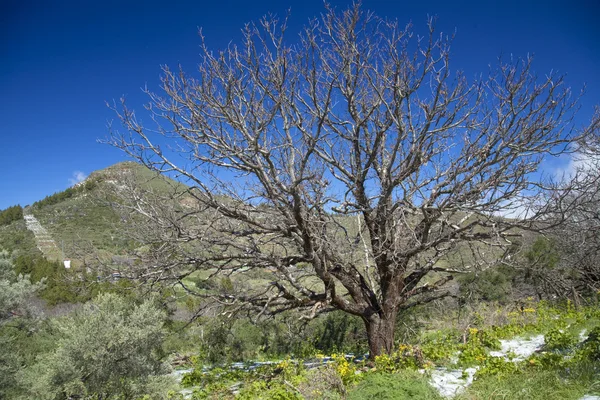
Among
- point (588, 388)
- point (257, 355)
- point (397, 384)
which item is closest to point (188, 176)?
point (397, 384)

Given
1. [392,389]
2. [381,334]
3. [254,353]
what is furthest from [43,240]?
[392,389]

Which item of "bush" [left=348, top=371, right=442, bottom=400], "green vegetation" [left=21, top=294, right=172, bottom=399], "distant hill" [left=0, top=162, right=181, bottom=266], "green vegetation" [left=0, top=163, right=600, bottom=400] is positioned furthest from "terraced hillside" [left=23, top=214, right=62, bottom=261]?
"bush" [left=348, top=371, right=442, bottom=400]

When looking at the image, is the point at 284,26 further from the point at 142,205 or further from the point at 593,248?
the point at 593,248

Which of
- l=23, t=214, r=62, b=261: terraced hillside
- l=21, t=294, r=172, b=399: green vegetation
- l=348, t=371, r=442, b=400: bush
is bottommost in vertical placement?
l=348, t=371, r=442, b=400: bush

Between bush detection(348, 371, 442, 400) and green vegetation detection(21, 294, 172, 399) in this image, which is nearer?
bush detection(348, 371, 442, 400)

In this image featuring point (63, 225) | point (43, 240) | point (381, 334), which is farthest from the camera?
point (63, 225)

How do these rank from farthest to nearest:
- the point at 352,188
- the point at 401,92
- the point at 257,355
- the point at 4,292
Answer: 1. the point at 4,292
2. the point at 257,355
3. the point at 352,188
4. the point at 401,92

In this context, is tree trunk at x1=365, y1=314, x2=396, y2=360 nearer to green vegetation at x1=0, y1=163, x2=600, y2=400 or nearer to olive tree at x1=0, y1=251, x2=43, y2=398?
green vegetation at x1=0, y1=163, x2=600, y2=400

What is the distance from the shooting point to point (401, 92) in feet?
17.8

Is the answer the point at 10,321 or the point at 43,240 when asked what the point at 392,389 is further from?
the point at 43,240

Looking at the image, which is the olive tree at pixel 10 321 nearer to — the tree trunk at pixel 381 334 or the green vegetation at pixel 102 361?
the green vegetation at pixel 102 361

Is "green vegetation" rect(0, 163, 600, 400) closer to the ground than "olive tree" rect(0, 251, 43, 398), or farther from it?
closer to the ground

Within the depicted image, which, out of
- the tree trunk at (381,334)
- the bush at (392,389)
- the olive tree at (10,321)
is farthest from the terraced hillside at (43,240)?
the bush at (392,389)

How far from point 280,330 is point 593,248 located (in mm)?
10065
